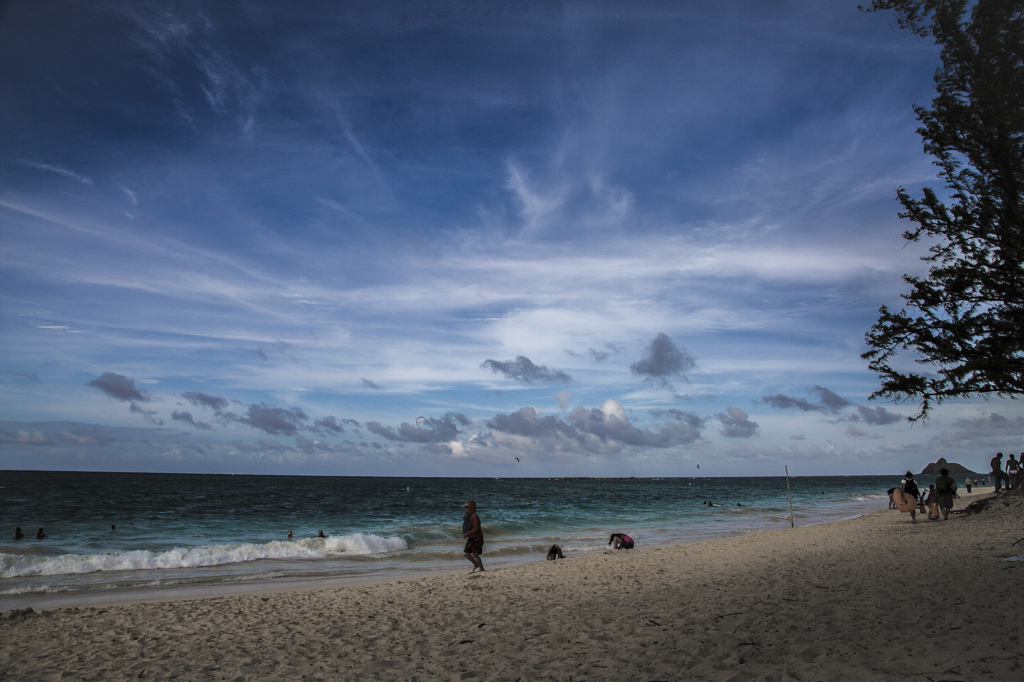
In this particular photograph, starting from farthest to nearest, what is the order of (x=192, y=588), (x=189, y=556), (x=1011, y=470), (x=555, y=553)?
(x=1011, y=470) < (x=189, y=556) < (x=555, y=553) < (x=192, y=588)

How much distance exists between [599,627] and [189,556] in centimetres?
1473

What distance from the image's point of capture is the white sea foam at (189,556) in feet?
48.3

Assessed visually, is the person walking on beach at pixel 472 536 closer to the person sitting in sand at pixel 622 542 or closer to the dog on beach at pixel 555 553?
the dog on beach at pixel 555 553

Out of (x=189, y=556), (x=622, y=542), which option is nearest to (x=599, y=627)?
(x=622, y=542)

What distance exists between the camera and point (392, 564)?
1728 centimetres

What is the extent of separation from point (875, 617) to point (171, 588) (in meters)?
14.4

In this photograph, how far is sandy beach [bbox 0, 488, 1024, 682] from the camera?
18.9 feet

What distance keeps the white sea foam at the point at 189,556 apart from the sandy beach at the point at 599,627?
647 cm

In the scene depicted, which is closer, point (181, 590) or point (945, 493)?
point (181, 590)

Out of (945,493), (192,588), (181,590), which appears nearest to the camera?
(181,590)

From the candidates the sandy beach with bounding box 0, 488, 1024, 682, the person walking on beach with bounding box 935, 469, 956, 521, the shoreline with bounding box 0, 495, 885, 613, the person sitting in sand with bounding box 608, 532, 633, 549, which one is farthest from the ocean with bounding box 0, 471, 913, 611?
→ the person walking on beach with bounding box 935, 469, 956, 521

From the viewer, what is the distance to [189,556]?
16.9 m

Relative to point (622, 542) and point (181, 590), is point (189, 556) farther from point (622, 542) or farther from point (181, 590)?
point (622, 542)

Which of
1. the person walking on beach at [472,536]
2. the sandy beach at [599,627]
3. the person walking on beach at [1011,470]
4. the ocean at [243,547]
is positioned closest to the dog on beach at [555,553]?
the ocean at [243,547]
